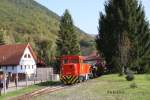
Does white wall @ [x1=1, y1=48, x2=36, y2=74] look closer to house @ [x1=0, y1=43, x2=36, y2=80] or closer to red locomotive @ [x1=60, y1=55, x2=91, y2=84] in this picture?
house @ [x1=0, y1=43, x2=36, y2=80]

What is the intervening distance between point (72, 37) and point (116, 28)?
4231 centimetres

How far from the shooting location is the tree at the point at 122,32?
56.4m

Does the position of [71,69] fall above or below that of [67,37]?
below

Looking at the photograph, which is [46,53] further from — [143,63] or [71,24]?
[143,63]

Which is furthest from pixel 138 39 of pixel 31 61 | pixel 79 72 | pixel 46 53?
pixel 46 53

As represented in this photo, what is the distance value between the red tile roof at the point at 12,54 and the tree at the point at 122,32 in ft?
105

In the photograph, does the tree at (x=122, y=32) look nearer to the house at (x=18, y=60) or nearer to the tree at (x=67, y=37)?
the house at (x=18, y=60)

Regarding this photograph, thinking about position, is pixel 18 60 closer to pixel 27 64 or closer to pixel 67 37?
pixel 27 64

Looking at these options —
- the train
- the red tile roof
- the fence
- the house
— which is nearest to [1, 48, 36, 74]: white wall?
the house

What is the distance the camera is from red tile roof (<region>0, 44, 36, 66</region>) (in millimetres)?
89000

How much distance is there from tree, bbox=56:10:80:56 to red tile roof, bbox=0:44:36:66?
9696mm

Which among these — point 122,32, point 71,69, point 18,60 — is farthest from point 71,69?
point 18,60

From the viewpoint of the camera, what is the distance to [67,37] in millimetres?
100938

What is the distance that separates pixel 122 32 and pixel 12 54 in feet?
128
